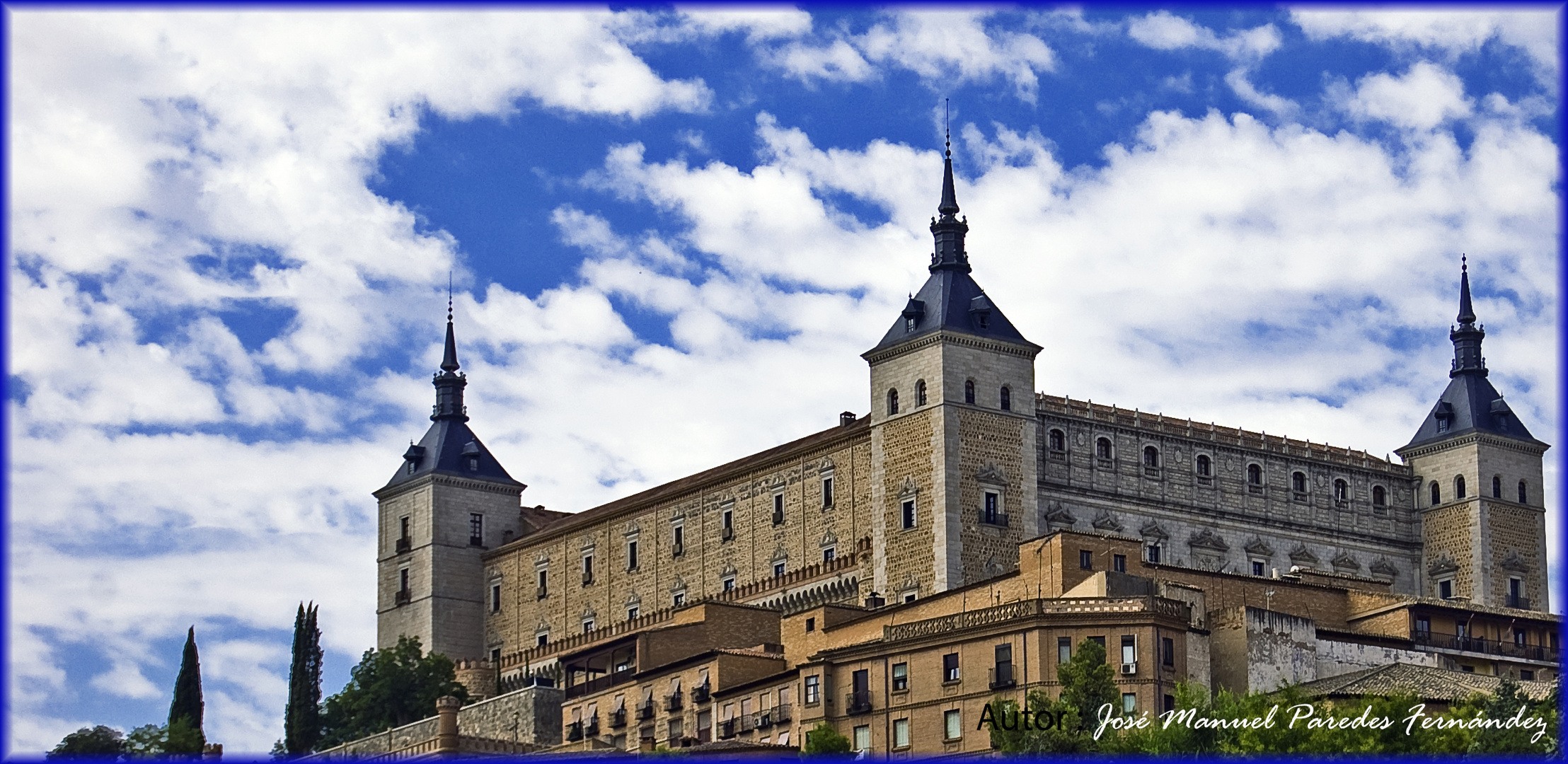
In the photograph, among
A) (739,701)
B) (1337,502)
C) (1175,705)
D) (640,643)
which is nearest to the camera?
(1175,705)

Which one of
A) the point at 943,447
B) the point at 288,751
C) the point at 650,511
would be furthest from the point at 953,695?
the point at 650,511

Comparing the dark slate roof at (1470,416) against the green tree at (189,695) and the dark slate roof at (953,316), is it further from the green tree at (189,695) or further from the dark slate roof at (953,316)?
the green tree at (189,695)

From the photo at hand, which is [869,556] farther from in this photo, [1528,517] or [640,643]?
[1528,517]

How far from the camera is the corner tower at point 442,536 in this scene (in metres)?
130

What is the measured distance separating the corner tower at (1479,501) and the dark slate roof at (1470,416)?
38 mm

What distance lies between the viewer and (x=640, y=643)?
10062 centimetres

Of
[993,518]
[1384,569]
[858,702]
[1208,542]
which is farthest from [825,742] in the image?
[1384,569]

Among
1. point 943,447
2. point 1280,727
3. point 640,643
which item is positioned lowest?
point 1280,727

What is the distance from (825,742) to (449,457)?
54.1m

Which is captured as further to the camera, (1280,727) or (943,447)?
(943,447)

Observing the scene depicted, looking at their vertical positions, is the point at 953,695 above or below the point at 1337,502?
below

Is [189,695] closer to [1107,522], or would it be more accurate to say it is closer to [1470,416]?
[1107,522]

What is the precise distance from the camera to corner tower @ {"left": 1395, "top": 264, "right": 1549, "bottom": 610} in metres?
120

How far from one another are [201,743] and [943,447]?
25.3 metres
